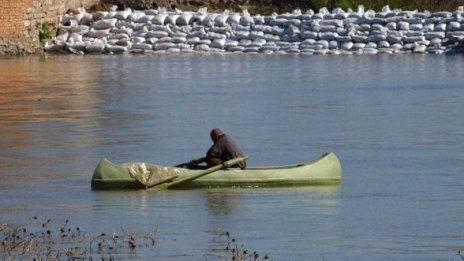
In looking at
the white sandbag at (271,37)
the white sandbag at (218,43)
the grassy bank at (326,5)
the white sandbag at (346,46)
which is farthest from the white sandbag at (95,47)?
the white sandbag at (346,46)

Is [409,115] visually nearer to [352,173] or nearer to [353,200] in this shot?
[352,173]

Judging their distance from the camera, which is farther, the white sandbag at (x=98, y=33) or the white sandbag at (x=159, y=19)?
the white sandbag at (x=159, y=19)

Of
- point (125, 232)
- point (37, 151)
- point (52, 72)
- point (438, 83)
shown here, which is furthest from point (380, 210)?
point (52, 72)

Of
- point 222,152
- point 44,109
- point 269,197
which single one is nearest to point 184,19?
point 44,109

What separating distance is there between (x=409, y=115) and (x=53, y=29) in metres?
20.1

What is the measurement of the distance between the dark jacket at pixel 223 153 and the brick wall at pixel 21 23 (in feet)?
83.6

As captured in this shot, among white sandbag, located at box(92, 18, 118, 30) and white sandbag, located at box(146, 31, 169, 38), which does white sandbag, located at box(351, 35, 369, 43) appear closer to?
white sandbag, located at box(146, 31, 169, 38)

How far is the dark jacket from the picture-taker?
16203 mm

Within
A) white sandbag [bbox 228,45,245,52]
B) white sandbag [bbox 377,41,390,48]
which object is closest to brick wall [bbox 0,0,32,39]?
white sandbag [bbox 228,45,245,52]

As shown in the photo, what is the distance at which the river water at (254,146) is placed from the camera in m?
13.4

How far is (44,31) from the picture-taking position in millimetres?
42688

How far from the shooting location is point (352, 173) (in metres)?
17.6

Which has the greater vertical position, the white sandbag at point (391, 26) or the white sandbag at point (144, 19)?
the white sandbag at point (144, 19)

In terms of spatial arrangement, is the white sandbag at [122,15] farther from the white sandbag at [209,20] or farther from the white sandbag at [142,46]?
the white sandbag at [209,20]
